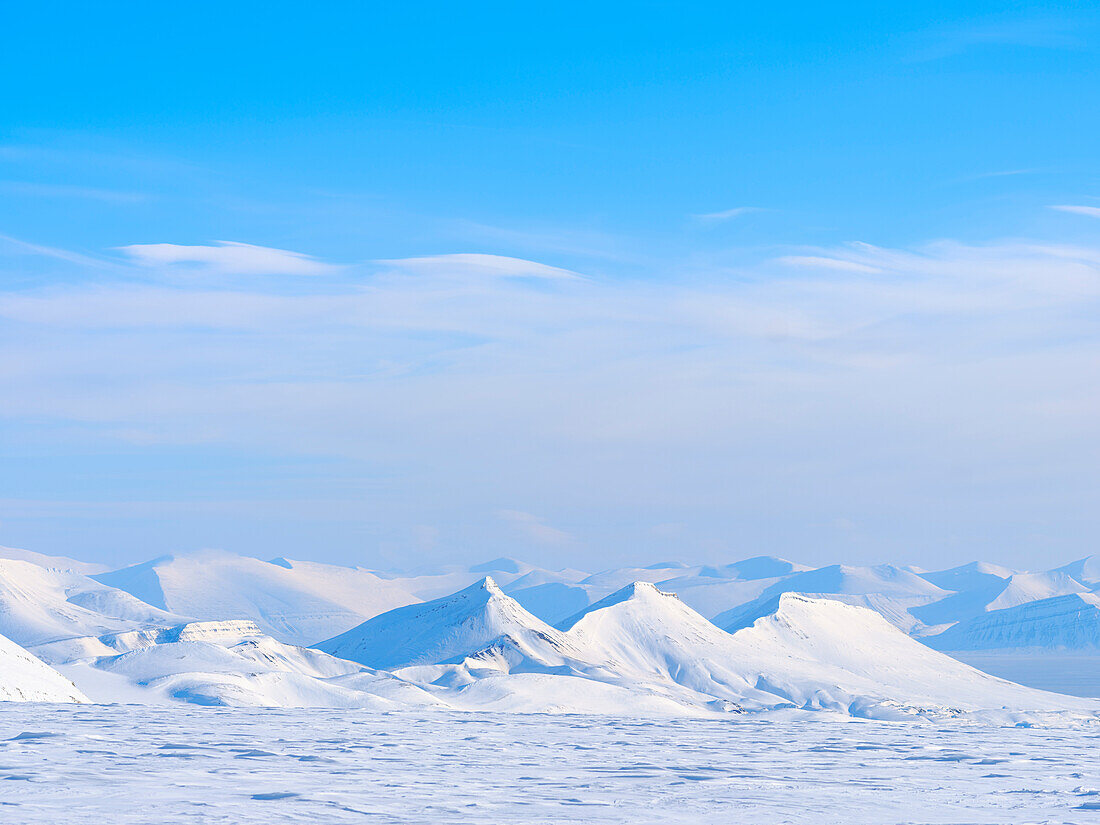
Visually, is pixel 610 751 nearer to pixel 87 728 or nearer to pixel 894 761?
pixel 894 761

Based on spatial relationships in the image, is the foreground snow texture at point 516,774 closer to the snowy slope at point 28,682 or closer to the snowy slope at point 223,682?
the snowy slope at point 28,682

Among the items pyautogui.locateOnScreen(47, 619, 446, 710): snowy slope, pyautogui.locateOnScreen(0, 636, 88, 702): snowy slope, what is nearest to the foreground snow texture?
pyautogui.locateOnScreen(0, 636, 88, 702): snowy slope

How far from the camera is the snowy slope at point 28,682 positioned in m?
99.9

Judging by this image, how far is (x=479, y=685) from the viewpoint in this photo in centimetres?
18500

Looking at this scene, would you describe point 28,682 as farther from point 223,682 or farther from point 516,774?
point 516,774

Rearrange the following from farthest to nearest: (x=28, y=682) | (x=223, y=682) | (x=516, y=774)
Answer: (x=223, y=682) < (x=28, y=682) < (x=516, y=774)

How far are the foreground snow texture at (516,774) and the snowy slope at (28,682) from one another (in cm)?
5920

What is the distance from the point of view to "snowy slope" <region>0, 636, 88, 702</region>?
99.9 metres

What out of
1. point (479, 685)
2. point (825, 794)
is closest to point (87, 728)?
point (825, 794)

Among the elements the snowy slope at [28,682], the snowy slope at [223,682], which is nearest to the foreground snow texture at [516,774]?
the snowy slope at [28,682]

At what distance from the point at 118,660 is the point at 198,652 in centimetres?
1184

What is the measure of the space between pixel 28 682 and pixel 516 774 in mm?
90645

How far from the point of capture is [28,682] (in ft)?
351

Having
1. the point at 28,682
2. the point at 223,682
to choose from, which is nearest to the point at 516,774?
the point at 28,682
